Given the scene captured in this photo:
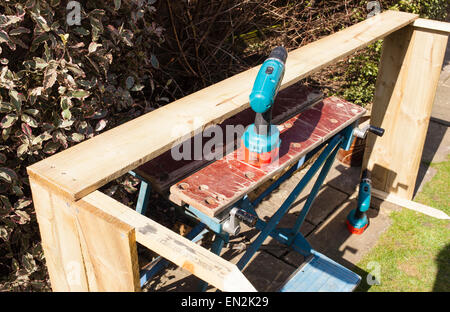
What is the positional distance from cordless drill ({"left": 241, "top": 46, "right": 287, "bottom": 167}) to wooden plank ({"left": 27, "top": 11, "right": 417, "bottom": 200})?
0.15 meters

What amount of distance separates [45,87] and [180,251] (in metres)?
1.22

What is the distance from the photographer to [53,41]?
7.29 feet

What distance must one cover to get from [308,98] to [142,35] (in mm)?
1112

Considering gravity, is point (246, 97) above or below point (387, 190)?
above

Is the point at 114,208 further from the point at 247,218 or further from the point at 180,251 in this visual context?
the point at 247,218

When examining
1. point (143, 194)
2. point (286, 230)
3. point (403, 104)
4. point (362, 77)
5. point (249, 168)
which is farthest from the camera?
point (362, 77)

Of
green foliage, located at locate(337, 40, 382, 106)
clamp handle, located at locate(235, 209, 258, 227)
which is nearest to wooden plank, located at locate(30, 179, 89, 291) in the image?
clamp handle, located at locate(235, 209, 258, 227)

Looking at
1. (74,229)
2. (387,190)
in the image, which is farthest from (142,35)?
(387,190)

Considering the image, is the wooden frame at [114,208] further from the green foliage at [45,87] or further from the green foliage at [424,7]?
the green foliage at [424,7]

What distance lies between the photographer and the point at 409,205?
12.9ft

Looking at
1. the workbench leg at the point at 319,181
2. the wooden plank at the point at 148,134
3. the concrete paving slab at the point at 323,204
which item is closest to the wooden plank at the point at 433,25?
the wooden plank at the point at 148,134

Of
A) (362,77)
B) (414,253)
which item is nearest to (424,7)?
(362,77)
